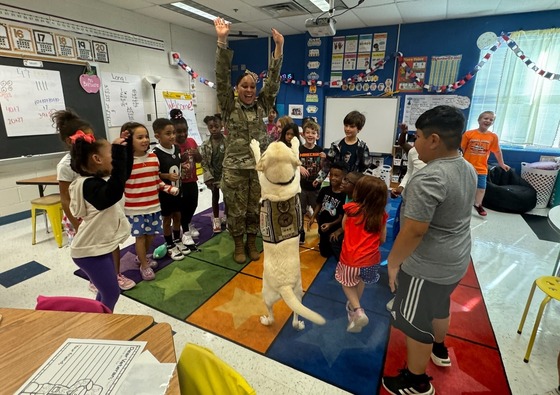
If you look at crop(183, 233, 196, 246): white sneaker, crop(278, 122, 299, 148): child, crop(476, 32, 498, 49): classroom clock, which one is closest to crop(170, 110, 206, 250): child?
crop(183, 233, 196, 246): white sneaker

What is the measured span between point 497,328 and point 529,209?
2885 mm

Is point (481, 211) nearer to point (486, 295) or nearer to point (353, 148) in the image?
point (486, 295)

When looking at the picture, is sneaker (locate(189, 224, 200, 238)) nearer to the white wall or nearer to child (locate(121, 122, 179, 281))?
child (locate(121, 122, 179, 281))

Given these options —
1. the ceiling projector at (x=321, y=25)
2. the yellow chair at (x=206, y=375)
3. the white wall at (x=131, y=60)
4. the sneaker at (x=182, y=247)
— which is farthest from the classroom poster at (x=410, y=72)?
the yellow chair at (x=206, y=375)

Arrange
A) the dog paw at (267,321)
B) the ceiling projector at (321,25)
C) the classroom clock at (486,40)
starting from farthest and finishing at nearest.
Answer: the classroom clock at (486,40)
the ceiling projector at (321,25)
the dog paw at (267,321)

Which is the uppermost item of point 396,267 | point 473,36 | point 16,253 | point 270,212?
point 473,36

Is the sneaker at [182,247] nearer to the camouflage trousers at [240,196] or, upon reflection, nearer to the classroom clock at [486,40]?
the camouflage trousers at [240,196]

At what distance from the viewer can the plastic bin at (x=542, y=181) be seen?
3.94 meters

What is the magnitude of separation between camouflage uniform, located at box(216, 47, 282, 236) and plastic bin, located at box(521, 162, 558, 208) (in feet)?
12.8

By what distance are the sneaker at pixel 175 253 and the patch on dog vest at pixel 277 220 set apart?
1346 millimetres

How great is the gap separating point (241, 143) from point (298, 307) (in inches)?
56.2

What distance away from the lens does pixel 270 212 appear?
158 centimetres

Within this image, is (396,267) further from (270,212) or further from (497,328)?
(497,328)

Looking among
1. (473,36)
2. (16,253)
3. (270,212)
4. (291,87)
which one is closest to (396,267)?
(270,212)
